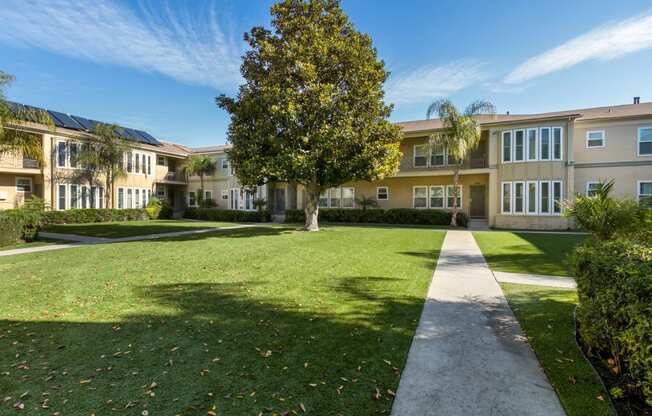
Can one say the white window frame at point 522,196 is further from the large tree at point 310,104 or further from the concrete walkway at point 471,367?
the concrete walkway at point 471,367

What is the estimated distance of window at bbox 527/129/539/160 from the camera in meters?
19.9

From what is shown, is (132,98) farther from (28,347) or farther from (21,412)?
(21,412)

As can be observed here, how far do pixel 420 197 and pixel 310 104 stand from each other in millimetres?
14191

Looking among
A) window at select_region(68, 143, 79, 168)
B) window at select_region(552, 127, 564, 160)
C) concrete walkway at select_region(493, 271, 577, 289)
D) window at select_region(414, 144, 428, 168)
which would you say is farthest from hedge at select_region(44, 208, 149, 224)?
window at select_region(552, 127, 564, 160)

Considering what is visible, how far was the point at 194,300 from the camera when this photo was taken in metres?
5.67

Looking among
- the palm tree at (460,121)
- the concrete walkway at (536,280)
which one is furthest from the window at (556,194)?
the concrete walkway at (536,280)

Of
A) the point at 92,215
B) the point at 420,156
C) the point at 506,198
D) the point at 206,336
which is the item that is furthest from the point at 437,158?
the point at 92,215

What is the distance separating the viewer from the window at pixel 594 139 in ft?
66.1

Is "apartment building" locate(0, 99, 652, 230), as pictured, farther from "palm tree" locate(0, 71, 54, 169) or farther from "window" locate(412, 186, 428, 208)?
"palm tree" locate(0, 71, 54, 169)

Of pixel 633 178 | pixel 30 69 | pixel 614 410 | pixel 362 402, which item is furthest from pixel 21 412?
pixel 633 178

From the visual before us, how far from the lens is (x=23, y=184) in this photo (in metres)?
22.9

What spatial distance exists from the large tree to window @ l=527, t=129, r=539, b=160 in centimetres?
1019

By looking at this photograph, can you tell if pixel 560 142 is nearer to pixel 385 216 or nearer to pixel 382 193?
pixel 385 216

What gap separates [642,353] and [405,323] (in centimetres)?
259
